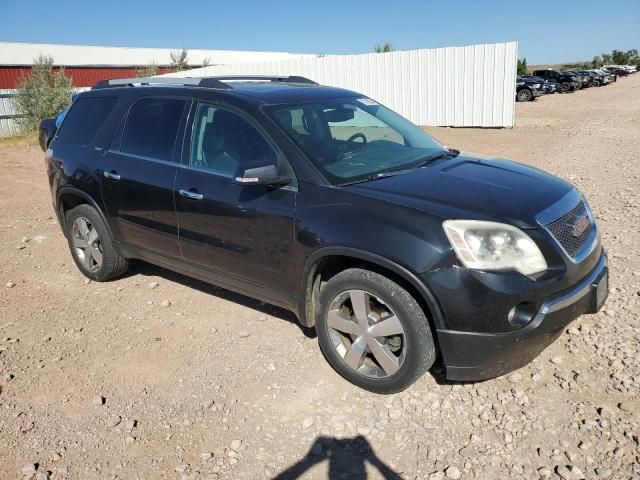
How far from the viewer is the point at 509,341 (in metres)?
2.97

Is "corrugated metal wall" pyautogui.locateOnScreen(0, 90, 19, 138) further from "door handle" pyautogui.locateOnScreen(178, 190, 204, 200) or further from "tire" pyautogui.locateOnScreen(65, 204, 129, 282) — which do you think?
"door handle" pyautogui.locateOnScreen(178, 190, 204, 200)

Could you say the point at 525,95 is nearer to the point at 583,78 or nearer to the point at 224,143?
the point at 583,78

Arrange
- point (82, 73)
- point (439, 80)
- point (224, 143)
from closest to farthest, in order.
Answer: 1. point (224, 143)
2. point (439, 80)
3. point (82, 73)

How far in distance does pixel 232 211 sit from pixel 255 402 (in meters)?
1.28

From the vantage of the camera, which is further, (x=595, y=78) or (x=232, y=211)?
(x=595, y=78)

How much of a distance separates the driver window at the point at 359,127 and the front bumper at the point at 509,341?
5.65 ft

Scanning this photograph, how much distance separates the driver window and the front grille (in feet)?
4.73

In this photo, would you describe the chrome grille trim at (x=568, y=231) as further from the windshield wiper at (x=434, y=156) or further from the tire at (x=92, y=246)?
the tire at (x=92, y=246)

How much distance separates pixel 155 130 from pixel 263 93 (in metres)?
1.00

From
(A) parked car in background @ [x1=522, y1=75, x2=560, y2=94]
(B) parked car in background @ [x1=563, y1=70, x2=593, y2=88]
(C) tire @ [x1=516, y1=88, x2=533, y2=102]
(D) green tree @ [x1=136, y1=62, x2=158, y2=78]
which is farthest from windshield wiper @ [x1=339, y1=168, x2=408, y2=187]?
(B) parked car in background @ [x1=563, y1=70, x2=593, y2=88]

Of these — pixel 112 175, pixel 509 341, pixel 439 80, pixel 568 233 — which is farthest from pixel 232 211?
pixel 439 80

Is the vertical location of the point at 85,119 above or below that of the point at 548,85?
above

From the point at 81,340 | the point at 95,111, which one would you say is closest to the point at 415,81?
the point at 95,111

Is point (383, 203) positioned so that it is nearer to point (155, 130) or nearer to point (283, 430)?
point (283, 430)
